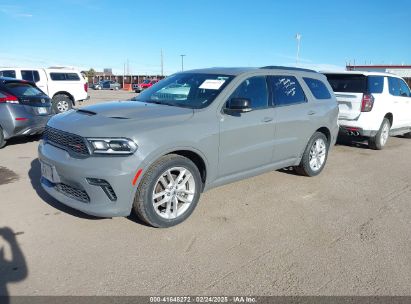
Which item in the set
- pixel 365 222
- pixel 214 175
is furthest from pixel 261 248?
pixel 365 222

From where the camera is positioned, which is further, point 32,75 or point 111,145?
point 32,75

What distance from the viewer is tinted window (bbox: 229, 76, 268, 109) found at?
15.0 feet

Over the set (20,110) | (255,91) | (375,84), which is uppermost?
(375,84)

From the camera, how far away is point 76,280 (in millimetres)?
2924

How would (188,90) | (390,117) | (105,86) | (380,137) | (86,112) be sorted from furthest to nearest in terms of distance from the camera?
(105,86), (390,117), (380,137), (188,90), (86,112)

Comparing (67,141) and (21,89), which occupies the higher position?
(21,89)

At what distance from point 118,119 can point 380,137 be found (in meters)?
7.02

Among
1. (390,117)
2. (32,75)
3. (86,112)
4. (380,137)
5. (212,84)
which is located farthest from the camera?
(32,75)

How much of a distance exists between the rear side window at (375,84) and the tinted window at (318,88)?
7.79 ft

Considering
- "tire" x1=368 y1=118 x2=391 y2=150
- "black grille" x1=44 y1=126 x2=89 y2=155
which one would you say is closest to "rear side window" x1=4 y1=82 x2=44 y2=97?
"black grille" x1=44 y1=126 x2=89 y2=155

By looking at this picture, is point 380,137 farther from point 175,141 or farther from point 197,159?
point 175,141

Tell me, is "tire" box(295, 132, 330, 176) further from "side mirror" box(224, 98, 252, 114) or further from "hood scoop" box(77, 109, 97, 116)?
"hood scoop" box(77, 109, 97, 116)

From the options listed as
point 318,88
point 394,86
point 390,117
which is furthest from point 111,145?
point 394,86

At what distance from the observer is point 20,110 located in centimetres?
750
